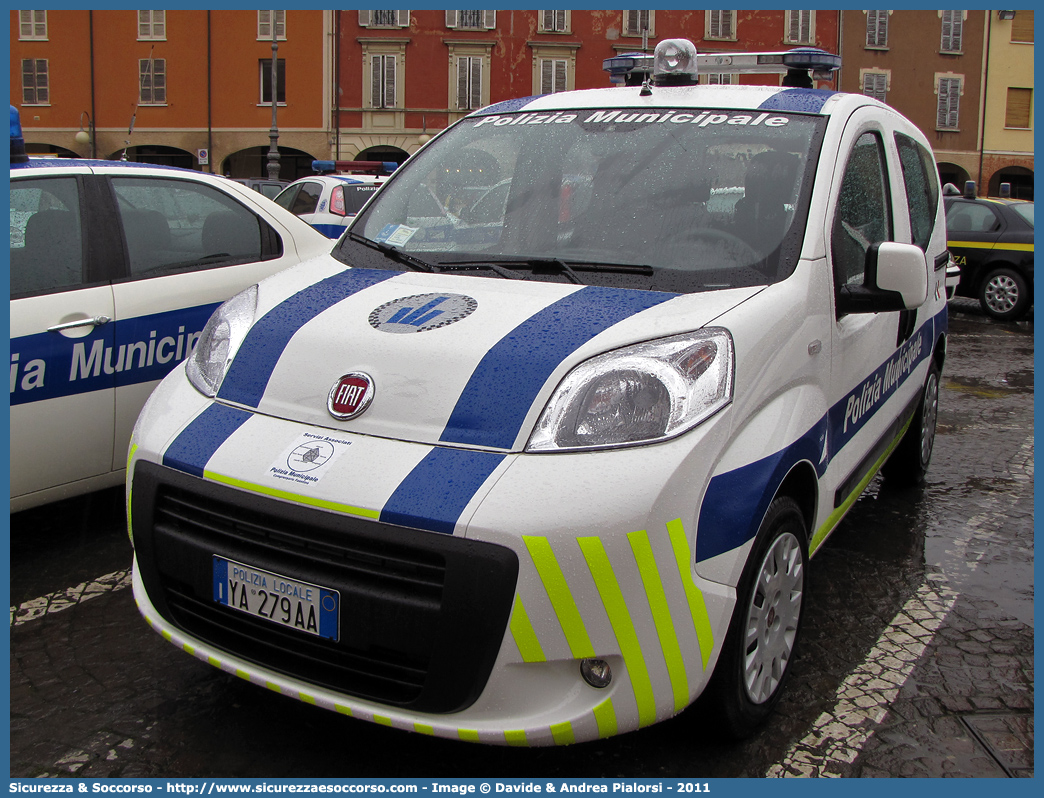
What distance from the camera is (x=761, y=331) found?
2.46 meters

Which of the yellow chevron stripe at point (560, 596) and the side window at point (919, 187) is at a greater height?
the side window at point (919, 187)

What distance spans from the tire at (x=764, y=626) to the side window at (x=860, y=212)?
0.81 m

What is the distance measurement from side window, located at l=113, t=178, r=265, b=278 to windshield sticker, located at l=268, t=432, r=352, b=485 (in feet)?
6.51

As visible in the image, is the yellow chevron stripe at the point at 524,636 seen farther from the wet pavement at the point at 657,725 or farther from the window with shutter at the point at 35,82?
the window with shutter at the point at 35,82

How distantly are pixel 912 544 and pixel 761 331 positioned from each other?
2158 millimetres

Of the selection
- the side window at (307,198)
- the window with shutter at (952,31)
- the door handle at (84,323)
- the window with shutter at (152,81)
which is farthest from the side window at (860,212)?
the window with shutter at (952,31)

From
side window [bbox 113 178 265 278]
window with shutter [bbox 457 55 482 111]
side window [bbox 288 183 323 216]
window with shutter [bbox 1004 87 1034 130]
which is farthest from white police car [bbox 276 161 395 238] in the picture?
window with shutter [bbox 1004 87 1034 130]

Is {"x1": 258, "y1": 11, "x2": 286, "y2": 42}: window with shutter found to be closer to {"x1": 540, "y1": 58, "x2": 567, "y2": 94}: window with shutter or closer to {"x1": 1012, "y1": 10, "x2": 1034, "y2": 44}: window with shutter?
{"x1": 540, "y1": 58, "x2": 567, "y2": 94}: window with shutter

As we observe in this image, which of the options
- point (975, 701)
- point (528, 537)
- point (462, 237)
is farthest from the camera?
point (462, 237)

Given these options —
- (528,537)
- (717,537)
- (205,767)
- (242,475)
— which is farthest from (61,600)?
(717,537)

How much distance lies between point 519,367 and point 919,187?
266 cm

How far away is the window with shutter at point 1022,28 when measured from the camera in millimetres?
40656

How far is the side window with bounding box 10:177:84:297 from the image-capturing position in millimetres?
3621

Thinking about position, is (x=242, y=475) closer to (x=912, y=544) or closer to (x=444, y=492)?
(x=444, y=492)
